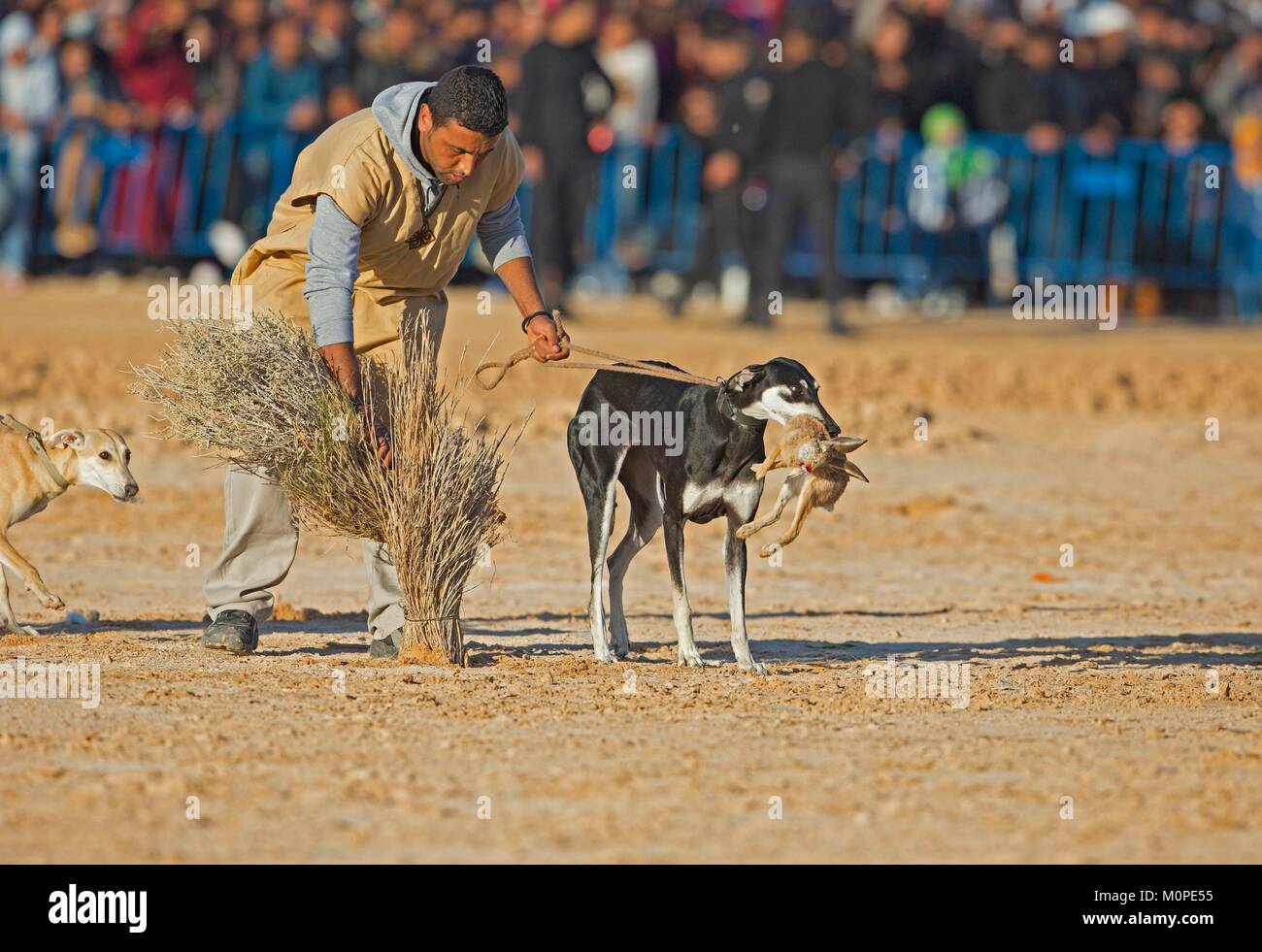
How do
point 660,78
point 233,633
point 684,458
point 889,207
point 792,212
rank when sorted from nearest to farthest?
1. point 684,458
2. point 233,633
3. point 792,212
4. point 889,207
5. point 660,78

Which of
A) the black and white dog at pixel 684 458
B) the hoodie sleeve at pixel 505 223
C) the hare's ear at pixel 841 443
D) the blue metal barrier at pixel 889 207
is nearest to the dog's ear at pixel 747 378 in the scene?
the black and white dog at pixel 684 458

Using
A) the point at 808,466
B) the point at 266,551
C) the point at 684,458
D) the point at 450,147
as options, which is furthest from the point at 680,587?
the point at 450,147

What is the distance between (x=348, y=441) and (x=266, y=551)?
845 millimetres

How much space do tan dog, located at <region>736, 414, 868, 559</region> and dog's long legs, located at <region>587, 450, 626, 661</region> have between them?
0.75 meters

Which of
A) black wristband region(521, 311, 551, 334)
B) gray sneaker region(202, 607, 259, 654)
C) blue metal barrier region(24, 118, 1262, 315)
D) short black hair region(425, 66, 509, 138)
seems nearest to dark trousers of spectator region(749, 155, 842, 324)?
blue metal barrier region(24, 118, 1262, 315)

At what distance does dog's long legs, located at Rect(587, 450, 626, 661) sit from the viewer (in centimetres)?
897

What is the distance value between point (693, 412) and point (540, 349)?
77 cm

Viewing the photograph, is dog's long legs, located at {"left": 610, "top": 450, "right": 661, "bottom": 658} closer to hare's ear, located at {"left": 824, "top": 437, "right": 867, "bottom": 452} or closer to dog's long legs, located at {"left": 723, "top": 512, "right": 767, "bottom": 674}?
dog's long legs, located at {"left": 723, "top": 512, "right": 767, "bottom": 674}

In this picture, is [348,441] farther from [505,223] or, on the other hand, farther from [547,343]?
[505,223]

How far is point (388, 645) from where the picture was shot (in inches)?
356

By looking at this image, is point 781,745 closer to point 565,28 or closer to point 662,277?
point 565,28

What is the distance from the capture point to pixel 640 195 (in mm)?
21484
